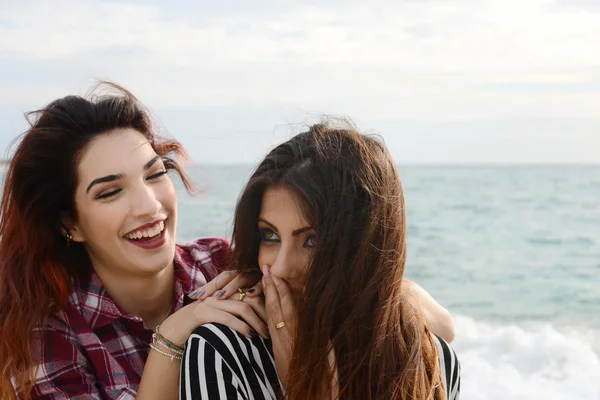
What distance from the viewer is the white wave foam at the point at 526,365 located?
20.2 ft

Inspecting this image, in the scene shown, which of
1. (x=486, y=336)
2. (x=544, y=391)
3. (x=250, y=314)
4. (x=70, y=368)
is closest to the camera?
(x=250, y=314)

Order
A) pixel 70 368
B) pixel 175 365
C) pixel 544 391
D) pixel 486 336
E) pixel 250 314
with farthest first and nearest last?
pixel 486 336 < pixel 544 391 < pixel 70 368 < pixel 175 365 < pixel 250 314

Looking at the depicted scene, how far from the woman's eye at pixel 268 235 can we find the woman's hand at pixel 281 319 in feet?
0.43

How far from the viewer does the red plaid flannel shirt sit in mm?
3287

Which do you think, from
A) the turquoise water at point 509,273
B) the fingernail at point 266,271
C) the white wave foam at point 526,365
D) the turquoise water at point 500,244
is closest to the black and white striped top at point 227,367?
the fingernail at point 266,271

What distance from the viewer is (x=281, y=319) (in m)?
2.52

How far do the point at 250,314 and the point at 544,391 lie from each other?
4.42 meters

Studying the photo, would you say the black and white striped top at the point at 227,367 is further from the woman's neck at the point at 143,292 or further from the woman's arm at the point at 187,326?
the woman's neck at the point at 143,292

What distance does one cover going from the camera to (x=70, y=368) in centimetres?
330

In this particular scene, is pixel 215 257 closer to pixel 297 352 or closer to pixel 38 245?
pixel 38 245

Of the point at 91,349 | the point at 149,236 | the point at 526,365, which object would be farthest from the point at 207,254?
the point at 526,365

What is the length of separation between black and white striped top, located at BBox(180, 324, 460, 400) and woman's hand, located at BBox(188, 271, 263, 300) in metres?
0.23

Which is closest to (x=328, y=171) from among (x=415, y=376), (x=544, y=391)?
(x=415, y=376)

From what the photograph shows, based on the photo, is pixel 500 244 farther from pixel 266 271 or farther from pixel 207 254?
pixel 266 271
